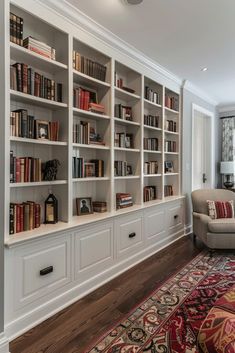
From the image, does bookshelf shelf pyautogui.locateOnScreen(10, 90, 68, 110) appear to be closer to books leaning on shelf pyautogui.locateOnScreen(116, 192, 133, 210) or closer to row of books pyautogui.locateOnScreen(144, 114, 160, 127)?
books leaning on shelf pyautogui.locateOnScreen(116, 192, 133, 210)

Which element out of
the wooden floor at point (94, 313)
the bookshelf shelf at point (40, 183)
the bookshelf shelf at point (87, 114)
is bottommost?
the wooden floor at point (94, 313)

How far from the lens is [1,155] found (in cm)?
169

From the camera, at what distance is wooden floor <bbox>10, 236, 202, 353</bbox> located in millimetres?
1802

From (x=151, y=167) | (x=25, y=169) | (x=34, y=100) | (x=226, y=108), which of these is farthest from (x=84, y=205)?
(x=226, y=108)

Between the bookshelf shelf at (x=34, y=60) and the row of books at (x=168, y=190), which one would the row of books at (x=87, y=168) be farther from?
the row of books at (x=168, y=190)

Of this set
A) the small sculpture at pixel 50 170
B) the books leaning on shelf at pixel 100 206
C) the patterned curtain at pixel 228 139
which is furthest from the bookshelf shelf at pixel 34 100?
the patterned curtain at pixel 228 139

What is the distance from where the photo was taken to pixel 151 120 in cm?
382

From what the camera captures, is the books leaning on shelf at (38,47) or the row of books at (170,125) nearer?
the books leaning on shelf at (38,47)

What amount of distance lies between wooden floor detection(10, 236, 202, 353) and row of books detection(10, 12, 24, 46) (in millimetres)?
2273

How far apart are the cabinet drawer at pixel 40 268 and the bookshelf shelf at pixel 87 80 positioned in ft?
5.28

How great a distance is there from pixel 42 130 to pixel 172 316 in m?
1.96

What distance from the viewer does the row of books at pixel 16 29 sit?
200 cm

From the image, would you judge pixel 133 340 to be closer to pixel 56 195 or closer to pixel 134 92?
pixel 56 195

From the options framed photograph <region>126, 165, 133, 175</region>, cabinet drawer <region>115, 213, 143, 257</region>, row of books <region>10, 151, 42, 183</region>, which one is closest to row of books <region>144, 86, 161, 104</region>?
framed photograph <region>126, 165, 133, 175</region>
